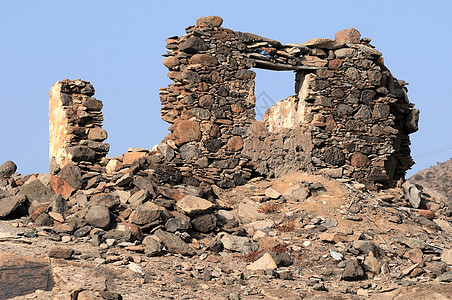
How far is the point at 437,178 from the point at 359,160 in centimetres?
1914

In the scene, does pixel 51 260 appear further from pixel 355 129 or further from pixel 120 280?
pixel 355 129

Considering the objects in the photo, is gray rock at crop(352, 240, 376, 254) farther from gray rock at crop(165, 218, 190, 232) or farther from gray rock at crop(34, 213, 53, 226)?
gray rock at crop(34, 213, 53, 226)

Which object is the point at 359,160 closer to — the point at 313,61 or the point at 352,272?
the point at 313,61

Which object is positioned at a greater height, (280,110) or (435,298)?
(280,110)

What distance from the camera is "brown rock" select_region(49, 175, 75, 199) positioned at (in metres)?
11.7

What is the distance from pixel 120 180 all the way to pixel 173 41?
3.60 meters

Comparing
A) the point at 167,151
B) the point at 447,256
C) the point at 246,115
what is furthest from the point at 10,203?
the point at 447,256

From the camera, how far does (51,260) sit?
8.64 meters

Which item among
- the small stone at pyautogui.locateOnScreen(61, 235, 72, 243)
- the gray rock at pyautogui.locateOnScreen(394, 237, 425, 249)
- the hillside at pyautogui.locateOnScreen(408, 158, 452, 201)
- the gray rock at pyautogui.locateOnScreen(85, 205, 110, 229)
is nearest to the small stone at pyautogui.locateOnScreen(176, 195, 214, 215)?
the gray rock at pyautogui.locateOnScreen(85, 205, 110, 229)

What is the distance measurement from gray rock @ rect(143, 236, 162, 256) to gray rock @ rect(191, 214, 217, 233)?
4.38 ft

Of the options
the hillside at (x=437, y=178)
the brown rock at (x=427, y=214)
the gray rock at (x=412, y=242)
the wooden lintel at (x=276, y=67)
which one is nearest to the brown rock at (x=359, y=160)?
the brown rock at (x=427, y=214)

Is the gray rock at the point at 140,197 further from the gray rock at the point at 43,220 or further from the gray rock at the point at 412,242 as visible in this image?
the gray rock at the point at 412,242

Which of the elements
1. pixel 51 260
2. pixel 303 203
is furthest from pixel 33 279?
pixel 303 203

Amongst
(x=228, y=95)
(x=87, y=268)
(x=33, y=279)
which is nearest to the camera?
(x=33, y=279)
